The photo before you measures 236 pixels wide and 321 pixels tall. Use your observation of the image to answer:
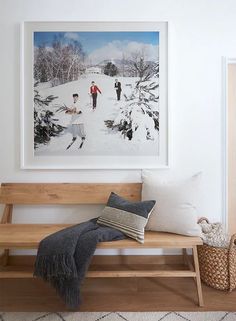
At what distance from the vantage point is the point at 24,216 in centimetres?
237

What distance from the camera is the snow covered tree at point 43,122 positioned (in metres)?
2.29

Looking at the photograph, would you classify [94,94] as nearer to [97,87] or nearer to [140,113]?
[97,87]

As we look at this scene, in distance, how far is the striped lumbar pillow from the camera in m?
1.86

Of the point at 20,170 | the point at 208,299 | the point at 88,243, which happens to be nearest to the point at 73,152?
the point at 20,170

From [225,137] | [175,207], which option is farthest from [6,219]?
[225,137]

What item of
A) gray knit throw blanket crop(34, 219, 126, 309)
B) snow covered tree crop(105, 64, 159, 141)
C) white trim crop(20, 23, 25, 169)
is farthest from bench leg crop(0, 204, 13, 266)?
snow covered tree crop(105, 64, 159, 141)

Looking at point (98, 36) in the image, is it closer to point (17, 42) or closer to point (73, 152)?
point (17, 42)

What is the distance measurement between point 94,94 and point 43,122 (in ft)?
1.70

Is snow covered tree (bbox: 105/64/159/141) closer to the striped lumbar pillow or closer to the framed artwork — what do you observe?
the framed artwork

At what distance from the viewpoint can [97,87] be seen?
228cm

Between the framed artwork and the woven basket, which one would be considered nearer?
the woven basket

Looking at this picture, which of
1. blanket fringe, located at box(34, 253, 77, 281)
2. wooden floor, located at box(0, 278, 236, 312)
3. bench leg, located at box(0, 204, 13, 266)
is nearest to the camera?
blanket fringe, located at box(34, 253, 77, 281)

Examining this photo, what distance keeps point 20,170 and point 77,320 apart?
4.32 ft

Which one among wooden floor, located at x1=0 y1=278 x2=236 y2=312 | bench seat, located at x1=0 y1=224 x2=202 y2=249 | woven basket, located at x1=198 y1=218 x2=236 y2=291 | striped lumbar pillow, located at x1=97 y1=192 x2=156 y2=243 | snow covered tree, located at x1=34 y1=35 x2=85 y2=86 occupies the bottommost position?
wooden floor, located at x1=0 y1=278 x2=236 y2=312
